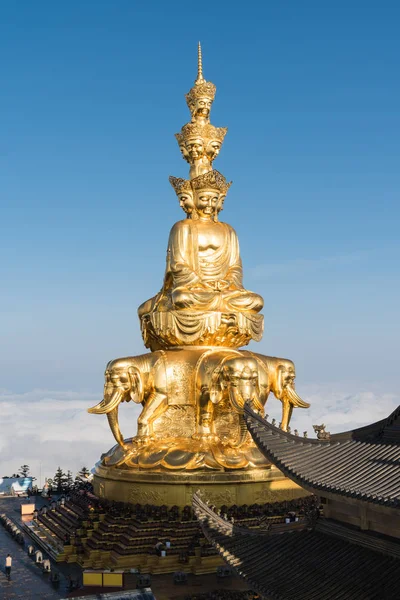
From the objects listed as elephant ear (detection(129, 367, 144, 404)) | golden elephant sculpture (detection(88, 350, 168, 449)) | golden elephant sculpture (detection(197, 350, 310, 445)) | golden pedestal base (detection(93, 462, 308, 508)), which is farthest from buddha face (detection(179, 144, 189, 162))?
golden pedestal base (detection(93, 462, 308, 508))

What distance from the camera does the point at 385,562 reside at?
901 cm

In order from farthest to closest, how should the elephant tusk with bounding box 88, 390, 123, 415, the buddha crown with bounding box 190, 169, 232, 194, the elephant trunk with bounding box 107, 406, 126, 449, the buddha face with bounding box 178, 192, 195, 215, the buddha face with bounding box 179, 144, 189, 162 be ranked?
1. the buddha face with bounding box 179, 144, 189, 162
2. the buddha face with bounding box 178, 192, 195, 215
3. the buddha crown with bounding box 190, 169, 232, 194
4. the elephant trunk with bounding box 107, 406, 126, 449
5. the elephant tusk with bounding box 88, 390, 123, 415

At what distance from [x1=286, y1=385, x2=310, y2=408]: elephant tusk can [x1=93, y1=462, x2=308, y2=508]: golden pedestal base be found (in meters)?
2.52

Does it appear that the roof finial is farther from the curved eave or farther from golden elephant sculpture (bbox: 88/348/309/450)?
the curved eave

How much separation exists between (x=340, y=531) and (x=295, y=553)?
703 mm

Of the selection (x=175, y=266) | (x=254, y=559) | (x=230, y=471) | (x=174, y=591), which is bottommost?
(x=174, y=591)

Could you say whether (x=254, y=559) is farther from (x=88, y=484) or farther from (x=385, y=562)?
(x=88, y=484)

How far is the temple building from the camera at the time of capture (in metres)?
8.77

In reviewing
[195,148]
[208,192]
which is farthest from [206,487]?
[195,148]

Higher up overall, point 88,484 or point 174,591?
point 88,484

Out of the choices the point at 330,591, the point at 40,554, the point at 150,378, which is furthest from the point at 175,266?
the point at 330,591

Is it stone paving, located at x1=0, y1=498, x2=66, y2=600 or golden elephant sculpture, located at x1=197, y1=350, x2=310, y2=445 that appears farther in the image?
golden elephant sculpture, located at x1=197, y1=350, x2=310, y2=445

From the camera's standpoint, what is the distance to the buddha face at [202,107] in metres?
21.1

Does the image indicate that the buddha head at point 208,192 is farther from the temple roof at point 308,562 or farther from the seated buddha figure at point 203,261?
the temple roof at point 308,562
